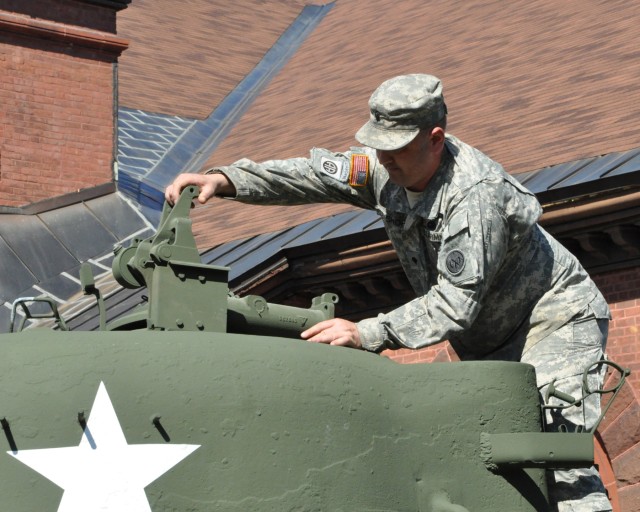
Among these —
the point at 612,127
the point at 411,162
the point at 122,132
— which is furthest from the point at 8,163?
the point at 411,162

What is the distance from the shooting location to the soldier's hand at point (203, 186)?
16.3ft

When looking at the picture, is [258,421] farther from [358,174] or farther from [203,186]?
[358,174]

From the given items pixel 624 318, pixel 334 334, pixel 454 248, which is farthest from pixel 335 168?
pixel 624 318

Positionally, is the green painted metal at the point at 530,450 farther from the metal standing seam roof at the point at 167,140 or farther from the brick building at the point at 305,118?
the metal standing seam roof at the point at 167,140

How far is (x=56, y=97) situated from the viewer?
1806 centimetres

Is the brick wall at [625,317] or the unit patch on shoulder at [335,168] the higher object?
the unit patch on shoulder at [335,168]

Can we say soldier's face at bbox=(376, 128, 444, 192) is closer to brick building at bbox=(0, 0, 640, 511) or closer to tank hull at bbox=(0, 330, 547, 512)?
tank hull at bbox=(0, 330, 547, 512)

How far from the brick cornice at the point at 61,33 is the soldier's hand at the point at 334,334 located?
13429 millimetres

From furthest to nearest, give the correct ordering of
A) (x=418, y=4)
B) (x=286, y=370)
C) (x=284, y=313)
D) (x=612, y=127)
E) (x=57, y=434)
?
(x=418, y=4), (x=612, y=127), (x=284, y=313), (x=286, y=370), (x=57, y=434)

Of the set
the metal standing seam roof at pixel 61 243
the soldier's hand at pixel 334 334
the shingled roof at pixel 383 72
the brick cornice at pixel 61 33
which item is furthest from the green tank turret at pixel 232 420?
the brick cornice at pixel 61 33

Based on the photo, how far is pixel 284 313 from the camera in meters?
4.94

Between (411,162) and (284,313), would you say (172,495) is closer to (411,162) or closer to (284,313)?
(284,313)

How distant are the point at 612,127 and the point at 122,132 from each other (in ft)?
25.2

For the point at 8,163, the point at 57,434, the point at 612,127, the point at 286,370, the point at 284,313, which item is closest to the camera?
the point at 57,434
